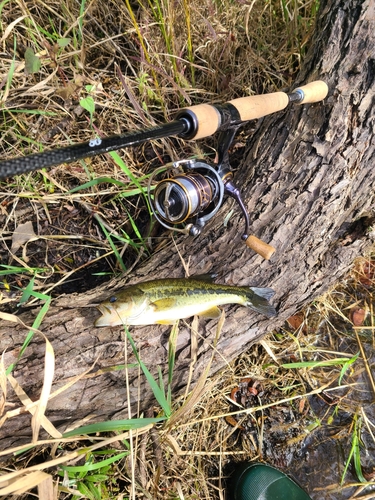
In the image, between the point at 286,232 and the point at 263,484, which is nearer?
the point at 286,232

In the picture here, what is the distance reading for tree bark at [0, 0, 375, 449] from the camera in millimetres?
2070

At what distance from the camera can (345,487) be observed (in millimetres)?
2729

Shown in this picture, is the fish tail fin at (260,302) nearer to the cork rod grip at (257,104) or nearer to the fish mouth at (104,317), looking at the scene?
the fish mouth at (104,317)

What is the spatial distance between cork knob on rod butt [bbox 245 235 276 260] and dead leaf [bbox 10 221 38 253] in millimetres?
1589

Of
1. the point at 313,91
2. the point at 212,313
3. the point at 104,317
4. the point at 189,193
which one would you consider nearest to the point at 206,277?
the point at 212,313

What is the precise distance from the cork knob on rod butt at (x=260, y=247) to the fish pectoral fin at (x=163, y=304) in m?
0.53

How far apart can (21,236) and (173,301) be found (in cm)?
137

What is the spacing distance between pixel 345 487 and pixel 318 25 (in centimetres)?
311

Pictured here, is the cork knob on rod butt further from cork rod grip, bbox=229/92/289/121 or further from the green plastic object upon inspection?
the green plastic object

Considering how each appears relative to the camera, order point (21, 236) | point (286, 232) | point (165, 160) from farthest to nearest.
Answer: point (165, 160), point (21, 236), point (286, 232)

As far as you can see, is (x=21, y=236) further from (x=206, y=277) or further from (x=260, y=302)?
(x=260, y=302)

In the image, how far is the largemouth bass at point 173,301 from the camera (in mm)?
2062

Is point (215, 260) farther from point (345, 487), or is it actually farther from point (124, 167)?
point (345, 487)

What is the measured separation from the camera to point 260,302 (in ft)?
7.34
